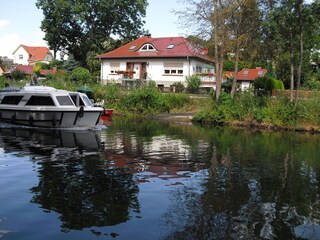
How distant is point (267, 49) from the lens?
29.1m

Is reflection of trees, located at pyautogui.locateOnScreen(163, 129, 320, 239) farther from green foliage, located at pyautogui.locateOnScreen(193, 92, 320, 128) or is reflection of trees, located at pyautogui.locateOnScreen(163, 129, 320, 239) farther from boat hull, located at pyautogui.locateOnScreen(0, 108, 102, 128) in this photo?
green foliage, located at pyautogui.locateOnScreen(193, 92, 320, 128)

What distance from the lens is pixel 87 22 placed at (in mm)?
64625

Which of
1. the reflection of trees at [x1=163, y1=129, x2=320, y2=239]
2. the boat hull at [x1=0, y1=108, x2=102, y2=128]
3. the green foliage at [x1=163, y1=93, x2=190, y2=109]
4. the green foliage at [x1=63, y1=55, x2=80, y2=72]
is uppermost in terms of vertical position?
the green foliage at [x1=63, y1=55, x2=80, y2=72]

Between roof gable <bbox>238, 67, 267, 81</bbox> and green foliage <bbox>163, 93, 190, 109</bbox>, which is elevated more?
roof gable <bbox>238, 67, 267, 81</bbox>

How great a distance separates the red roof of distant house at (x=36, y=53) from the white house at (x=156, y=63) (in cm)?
6015

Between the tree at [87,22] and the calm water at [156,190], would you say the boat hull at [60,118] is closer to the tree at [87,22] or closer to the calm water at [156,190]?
the calm water at [156,190]

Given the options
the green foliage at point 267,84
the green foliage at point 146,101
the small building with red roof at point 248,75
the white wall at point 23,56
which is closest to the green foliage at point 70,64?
the small building with red roof at point 248,75

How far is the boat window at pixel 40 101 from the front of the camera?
2303 centimetres

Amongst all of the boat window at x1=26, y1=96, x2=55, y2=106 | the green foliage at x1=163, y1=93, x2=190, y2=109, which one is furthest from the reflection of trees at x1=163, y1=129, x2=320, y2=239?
the green foliage at x1=163, y1=93, x2=190, y2=109

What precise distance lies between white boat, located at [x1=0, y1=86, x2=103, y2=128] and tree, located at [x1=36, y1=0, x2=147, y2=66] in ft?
129

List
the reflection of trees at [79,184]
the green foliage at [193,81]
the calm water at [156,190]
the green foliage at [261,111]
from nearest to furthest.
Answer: the calm water at [156,190] → the reflection of trees at [79,184] → the green foliage at [261,111] → the green foliage at [193,81]

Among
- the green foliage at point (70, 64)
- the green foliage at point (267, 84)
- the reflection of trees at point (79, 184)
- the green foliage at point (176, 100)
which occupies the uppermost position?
the green foliage at point (70, 64)

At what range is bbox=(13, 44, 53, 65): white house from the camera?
4203 inches

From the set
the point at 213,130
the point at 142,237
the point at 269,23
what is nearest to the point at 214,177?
the point at 142,237
